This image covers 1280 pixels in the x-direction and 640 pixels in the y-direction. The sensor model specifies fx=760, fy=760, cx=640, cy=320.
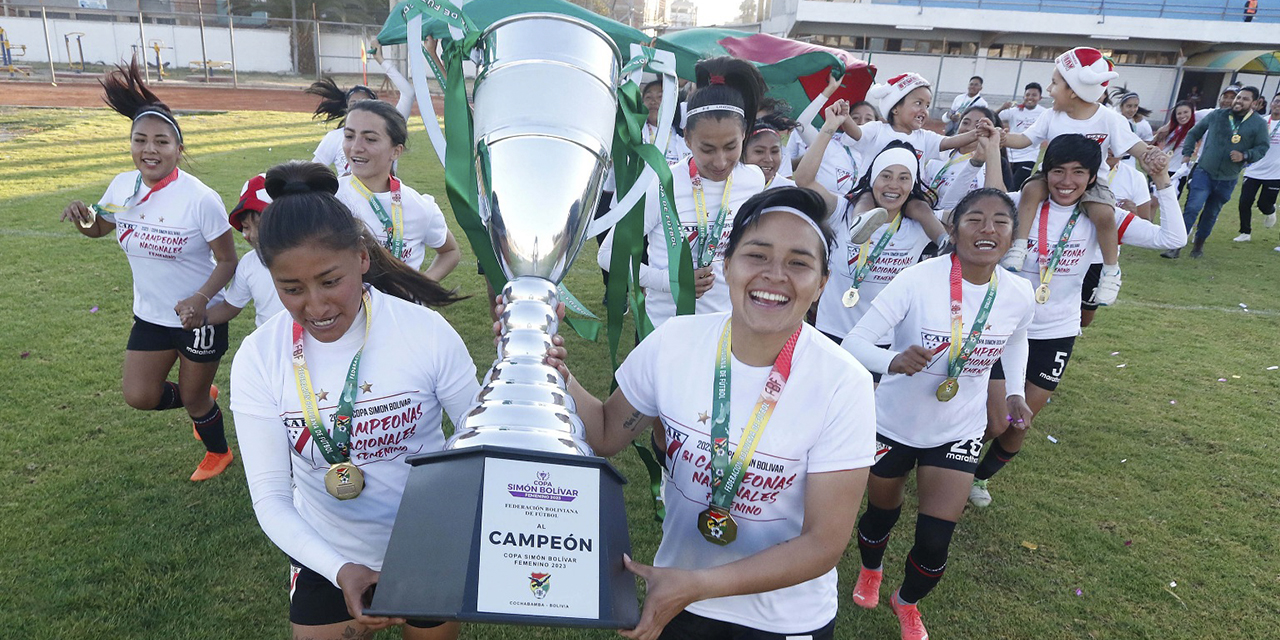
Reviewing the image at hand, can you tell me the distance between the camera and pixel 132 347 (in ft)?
12.1

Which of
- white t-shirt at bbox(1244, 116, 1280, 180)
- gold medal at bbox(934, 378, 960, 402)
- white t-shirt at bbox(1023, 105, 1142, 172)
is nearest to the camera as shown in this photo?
gold medal at bbox(934, 378, 960, 402)

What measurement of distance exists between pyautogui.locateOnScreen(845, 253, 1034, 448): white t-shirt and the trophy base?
185 centimetres

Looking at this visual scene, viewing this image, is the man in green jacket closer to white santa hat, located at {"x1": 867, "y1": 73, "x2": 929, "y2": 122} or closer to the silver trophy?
white santa hat, located at {"x1": 867, "y1": 73, "x2": 929, "y2": 122}

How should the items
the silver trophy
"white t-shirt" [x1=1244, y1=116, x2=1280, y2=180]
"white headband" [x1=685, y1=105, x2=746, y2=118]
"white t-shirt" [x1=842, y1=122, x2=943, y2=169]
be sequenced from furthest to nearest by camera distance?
"white t-shirt" [x1=1244, y1=116, x2=1280, y2=180] < "white t-shirt" [x1=842, y1=122, x2=943, y2=169] < "white headband" [x1=685, y1=105, x2=746, y2=118] < the silver trophy

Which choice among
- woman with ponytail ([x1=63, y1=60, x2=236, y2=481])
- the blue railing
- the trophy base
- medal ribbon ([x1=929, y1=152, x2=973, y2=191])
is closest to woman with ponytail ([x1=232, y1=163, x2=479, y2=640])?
the trophy base

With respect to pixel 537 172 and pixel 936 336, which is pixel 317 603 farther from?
pixel 936 336

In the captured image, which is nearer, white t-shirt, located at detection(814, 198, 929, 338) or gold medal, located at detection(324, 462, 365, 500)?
gold medal, located at detection(324, 462, 365, 500)

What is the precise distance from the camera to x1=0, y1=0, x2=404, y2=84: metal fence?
87.0ft

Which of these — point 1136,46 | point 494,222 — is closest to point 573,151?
point 494,222

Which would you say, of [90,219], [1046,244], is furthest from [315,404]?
[1046,244]

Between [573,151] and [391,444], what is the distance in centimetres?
98

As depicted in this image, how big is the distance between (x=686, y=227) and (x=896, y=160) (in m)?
1.27

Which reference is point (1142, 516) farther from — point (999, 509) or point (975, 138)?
point (975, 138)

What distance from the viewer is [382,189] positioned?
12.3ft
